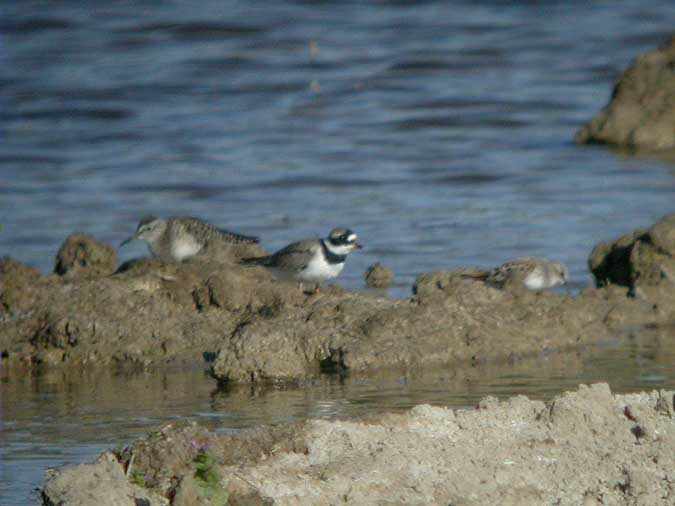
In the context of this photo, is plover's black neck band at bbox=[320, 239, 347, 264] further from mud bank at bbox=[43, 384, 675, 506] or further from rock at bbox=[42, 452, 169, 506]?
rock at bbox=[42, 452, 169, 506]

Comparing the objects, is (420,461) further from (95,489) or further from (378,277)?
(378,277)

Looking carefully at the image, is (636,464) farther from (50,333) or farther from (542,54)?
(542,54)

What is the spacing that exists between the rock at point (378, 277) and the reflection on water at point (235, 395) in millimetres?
2163

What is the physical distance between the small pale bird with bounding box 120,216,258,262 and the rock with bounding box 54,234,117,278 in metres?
0.40

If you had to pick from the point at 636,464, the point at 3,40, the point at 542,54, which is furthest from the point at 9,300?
the point at 3,40

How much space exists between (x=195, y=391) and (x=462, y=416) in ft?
7.89

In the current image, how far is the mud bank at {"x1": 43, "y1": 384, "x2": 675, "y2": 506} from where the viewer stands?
5.30 metres

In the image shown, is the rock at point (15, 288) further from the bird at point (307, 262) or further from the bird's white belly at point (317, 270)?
the bird's white belly at point (317, 270)

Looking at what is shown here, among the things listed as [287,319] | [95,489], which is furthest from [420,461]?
[287,319]

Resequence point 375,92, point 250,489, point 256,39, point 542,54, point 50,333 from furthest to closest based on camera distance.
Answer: point 256,39, point 542,54, point 375,92, point 50,333, point 250,489

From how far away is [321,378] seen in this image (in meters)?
8.17

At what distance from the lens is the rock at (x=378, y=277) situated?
10586 mm

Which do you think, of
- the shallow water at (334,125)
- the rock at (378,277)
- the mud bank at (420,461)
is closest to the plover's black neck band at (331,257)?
the rock at (378,277)

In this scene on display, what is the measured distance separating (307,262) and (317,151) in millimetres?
6904
